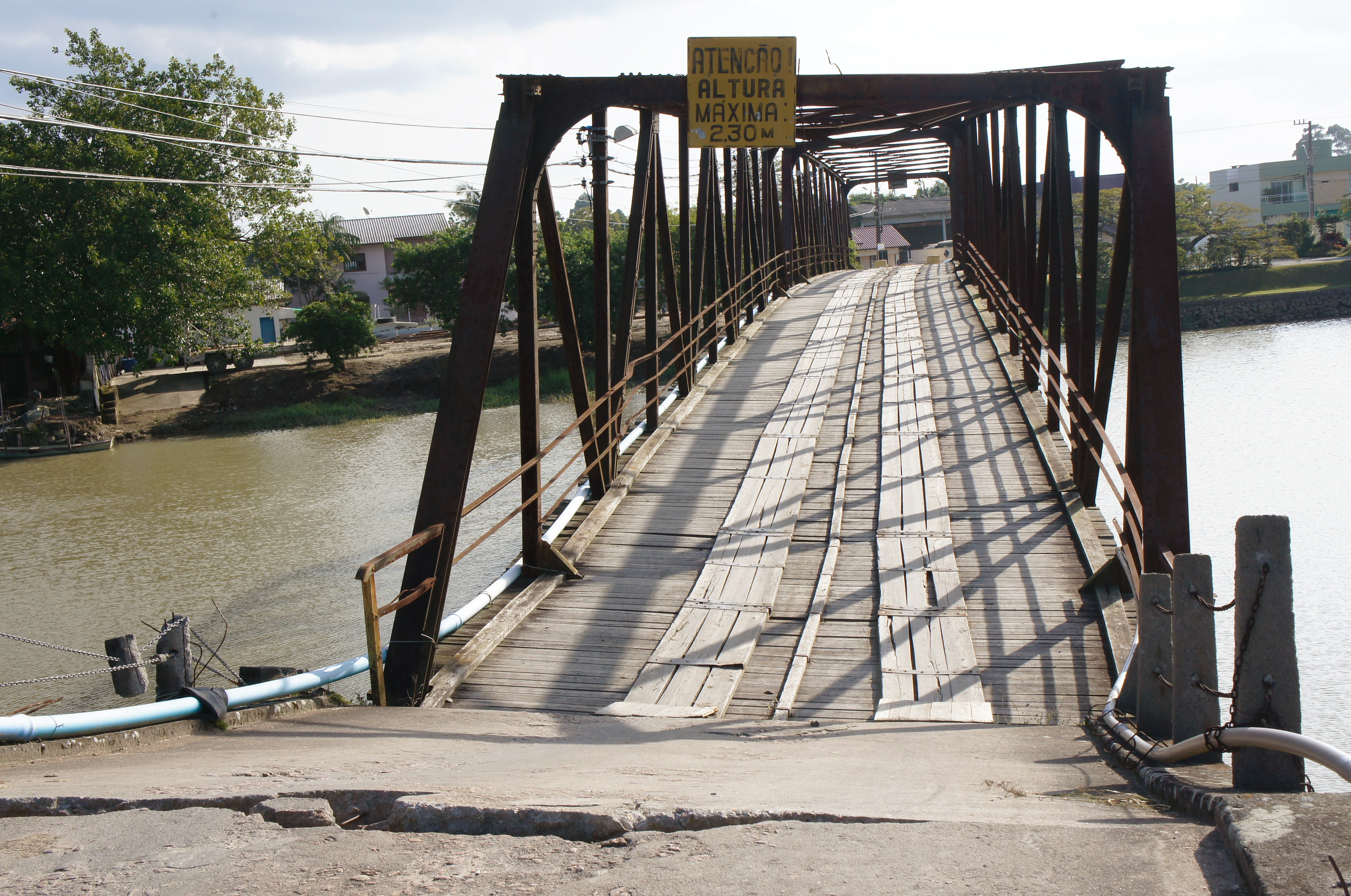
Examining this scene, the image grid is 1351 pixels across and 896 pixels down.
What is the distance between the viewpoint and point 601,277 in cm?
967

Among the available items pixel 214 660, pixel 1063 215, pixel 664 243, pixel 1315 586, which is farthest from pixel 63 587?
pixel 1315 586

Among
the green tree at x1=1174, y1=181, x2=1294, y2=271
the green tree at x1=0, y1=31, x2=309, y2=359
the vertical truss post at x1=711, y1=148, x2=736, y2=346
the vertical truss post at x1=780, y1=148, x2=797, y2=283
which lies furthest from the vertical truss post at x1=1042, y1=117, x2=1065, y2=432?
the green tree at x1=1174, y1=181, x2=1294, y2=271

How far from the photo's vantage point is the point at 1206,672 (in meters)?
3.45

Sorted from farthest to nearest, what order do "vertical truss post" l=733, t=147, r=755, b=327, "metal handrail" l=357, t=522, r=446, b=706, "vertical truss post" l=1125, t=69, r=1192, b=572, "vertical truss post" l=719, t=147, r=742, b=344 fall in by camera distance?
Answer: 1. "vertical truss post" l=733, t=147, r=755, b=327
2. "vertical truss post" l=719, t=147, r=742, b=344
3. "vertical truss post" l=1125, t=69, r=1192, b=572
4. "metal handrail" l=357, t=522, r=446, b=706

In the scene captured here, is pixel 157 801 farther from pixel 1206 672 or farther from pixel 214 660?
pixel 214 660

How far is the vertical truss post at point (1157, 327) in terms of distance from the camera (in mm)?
5953

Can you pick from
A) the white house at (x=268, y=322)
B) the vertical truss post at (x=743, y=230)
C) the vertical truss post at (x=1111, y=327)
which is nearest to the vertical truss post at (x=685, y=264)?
the vertical truss post at (x=743, y=230)

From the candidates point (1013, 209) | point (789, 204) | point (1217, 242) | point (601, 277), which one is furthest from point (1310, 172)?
point (601, 277)

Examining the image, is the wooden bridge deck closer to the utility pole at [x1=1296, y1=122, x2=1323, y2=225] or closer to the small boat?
the small boat

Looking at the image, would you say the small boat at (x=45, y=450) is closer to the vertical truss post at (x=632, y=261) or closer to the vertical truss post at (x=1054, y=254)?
the vertical truss post at (x=632, y=261)

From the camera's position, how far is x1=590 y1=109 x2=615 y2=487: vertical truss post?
29.4ft

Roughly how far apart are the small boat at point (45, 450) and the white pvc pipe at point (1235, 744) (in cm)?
3420

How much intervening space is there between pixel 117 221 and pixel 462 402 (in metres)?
30.0

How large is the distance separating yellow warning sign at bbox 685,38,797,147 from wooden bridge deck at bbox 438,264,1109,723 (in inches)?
123
